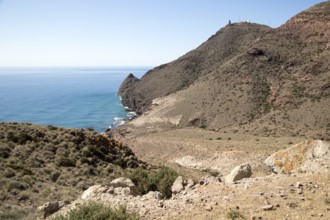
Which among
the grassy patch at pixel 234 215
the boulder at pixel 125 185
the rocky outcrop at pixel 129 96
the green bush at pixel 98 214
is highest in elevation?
the green bush at pixel 98 214

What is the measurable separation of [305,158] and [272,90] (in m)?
54.7

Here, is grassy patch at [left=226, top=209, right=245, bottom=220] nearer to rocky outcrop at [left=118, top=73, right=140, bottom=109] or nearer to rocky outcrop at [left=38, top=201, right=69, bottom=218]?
rocky outcrop at [left=38, top=201, right=69, bottom=218]

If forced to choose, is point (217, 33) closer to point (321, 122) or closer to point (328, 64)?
point (328, 64)

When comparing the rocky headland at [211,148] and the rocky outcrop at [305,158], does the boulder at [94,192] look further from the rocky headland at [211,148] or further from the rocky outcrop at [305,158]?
the rocky outcrop at [305,158]

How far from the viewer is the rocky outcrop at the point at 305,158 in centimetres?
1275

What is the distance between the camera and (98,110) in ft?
344

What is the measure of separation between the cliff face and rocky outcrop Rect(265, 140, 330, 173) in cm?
3307

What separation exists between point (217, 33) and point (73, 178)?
118 meters

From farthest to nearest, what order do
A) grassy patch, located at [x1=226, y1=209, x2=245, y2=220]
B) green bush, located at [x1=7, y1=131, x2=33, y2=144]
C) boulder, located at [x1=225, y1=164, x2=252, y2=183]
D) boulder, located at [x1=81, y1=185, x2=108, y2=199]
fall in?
green bush, located at [x1=7, y1=131, x2=33, y2=144] → boulder, located at [x1=225, y1=164, x2=252, y2=183] → boulder, located at [x1=81, y1=185, x2=108, y2=199] → grassy patch, located at [x1=226, y1=209, x2=245, y2=220]

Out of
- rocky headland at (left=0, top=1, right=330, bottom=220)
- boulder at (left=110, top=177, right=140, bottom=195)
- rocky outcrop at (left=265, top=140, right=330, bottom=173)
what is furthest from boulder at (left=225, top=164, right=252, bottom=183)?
boulder at (left=110, top=177, right=140, bottom=195)

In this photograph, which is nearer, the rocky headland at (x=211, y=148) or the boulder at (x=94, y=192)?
the rocky headland at (x=211, y=148)

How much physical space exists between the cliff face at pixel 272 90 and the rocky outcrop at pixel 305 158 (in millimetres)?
33066

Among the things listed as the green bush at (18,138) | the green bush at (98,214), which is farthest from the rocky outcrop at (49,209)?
the green bush at (18,138)

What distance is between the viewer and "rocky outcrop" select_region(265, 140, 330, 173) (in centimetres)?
1275
